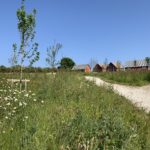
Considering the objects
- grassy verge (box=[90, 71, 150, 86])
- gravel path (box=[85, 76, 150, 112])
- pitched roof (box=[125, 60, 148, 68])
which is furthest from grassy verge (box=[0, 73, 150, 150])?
pitched roof (box=[125, 60, 148, 68])

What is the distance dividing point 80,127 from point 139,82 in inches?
→ 626

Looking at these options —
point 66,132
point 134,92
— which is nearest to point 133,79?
point 134,92

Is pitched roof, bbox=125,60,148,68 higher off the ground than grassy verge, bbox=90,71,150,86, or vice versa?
pitched roof, bbox=125,60,148,68

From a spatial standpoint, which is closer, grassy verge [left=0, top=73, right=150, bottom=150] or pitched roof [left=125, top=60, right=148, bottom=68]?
grassy verge [left=0, top=73, right=150, bottom=150]

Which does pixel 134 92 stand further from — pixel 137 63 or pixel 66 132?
pixel 137 63

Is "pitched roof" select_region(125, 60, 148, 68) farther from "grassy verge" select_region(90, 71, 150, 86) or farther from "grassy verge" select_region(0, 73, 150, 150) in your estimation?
"grassy verge" select_region(0, 73, 150, 150)

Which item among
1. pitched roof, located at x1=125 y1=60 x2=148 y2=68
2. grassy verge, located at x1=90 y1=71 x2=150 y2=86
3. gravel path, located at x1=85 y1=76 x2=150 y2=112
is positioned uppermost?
pitched roof, located at x1=125 y1=60 x2=148 y2=68

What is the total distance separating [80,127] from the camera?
573 centimetres

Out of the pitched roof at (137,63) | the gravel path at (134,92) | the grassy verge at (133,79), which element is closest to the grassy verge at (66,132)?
the gravel path at (134,92)

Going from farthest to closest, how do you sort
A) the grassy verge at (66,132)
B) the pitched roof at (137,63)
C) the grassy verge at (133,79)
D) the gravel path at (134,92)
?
the pitched roof at (137,63) < the grassy verge at (133,79) < the gravel path at (134,92) < the grassy verge at (66,132)

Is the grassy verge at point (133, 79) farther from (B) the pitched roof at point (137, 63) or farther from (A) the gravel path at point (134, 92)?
(B) the pitched roof at point (137, 63)

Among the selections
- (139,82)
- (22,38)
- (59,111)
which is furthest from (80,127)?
(139,82)

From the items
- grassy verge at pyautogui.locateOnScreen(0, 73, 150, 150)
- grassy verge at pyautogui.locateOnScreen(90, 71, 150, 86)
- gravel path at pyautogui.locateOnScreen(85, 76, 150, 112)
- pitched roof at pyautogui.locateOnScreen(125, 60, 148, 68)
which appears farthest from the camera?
pitched roof at pyautogui.locateOnScreen(125, 60, 148, 68)

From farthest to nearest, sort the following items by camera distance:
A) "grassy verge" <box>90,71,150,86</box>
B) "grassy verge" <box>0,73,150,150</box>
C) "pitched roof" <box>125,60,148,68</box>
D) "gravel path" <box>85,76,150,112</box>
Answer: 1. "pitched roof" <box>125,60,148,68</box>
2. "grassy verge" <box>90,71,150,86</box>
3. "gravel path" <box>85,76,150,112</box>
4. "grassy verge" <box>0,73,150,150</box>
